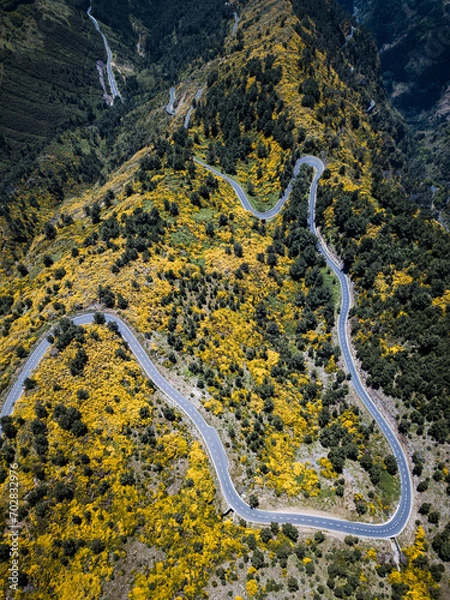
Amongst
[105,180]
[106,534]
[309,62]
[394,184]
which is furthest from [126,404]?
[309,62]

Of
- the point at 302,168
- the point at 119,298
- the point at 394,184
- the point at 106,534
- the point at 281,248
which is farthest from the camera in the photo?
the point at 394,184

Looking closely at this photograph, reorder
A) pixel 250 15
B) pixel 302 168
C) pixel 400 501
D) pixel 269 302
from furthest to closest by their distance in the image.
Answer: pixel 250 15, pixel 302 168, pixel 269 302, pixel 400 501

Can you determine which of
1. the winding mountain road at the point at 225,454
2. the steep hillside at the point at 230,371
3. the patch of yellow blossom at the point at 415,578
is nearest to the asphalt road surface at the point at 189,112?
the steep hillside at the point at 230,371

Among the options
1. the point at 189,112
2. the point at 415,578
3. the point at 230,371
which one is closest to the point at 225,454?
the point at 230,371

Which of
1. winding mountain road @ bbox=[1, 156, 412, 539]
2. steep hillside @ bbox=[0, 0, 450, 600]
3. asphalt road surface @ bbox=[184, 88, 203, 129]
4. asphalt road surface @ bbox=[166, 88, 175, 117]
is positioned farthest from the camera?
asphalt road surface @ bbox=[166, 88, 175, 117]

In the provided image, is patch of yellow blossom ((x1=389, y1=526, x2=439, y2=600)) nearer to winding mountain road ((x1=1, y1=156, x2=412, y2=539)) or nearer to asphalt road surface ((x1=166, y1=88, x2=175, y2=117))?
winding mountain road ((x1=1, y1=156, x2=412, y2=539))

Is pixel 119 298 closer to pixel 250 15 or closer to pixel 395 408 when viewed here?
pixel 395 408

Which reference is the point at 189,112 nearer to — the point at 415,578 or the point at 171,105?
the point at 171,105

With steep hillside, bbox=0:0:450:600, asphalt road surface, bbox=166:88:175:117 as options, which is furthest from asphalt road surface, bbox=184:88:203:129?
asphalt road surface, bbox=166:88:175:117
